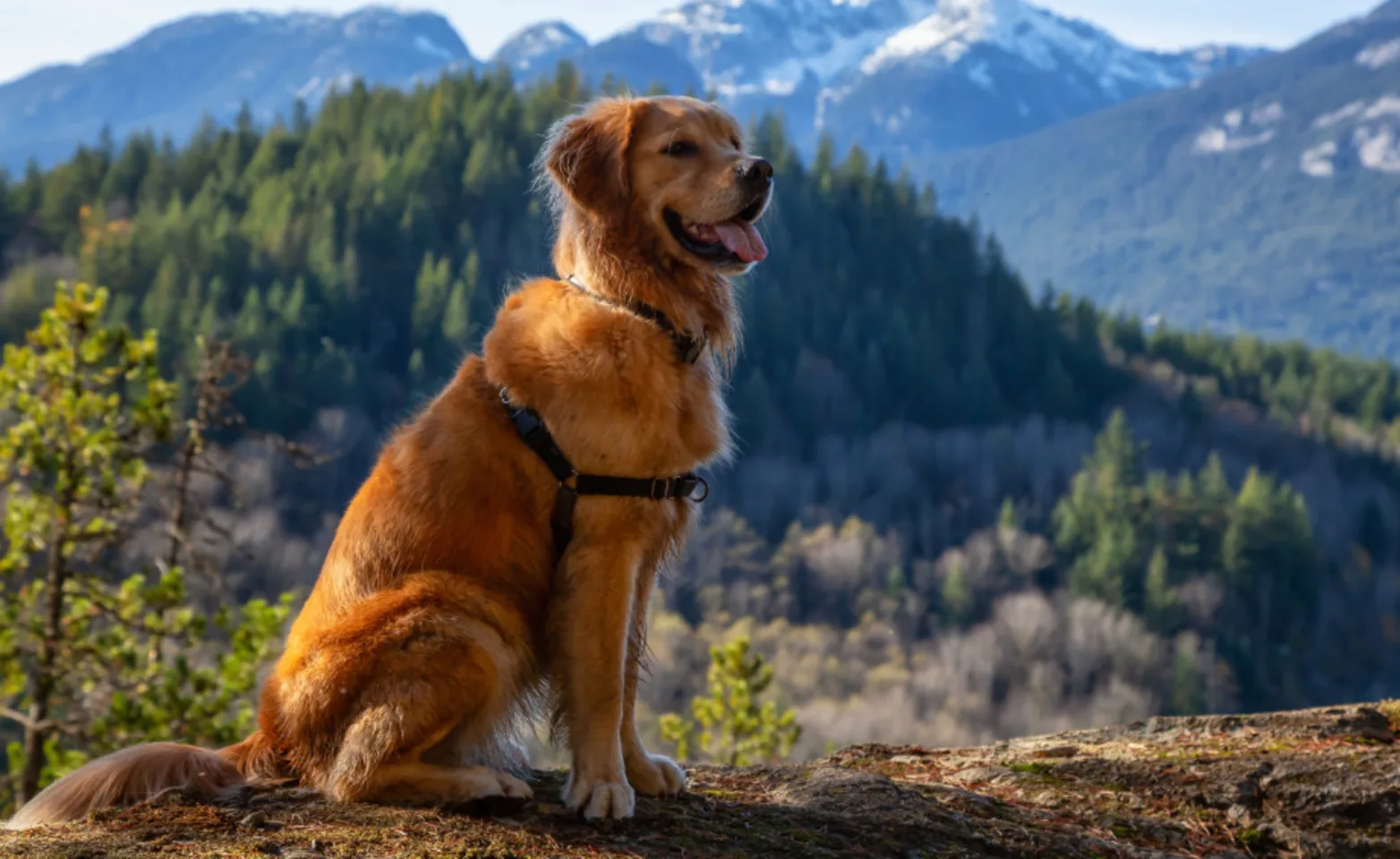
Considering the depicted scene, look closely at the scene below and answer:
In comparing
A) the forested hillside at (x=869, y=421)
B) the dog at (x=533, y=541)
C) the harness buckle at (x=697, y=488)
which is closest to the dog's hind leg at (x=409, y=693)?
the dog at (x=533, y=541)

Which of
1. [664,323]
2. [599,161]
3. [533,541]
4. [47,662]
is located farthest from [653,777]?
[47,662]

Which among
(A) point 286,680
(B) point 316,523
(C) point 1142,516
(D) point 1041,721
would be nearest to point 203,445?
(A) point 286,680

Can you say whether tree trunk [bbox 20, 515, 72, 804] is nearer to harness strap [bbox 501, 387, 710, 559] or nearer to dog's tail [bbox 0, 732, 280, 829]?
dog's tail [bbox 0, 732, 280, 829]

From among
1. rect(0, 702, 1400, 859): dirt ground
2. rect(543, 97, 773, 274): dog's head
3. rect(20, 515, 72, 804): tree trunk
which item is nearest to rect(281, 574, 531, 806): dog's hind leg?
rect(0, 702, 1400, 859): dirt ground

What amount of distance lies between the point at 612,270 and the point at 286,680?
6.83 feet

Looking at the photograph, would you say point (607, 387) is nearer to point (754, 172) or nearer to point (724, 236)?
point (724, 236)

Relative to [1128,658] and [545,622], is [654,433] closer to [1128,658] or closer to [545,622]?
[545,622]

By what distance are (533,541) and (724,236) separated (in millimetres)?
1485

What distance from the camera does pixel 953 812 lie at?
5566 millimetres

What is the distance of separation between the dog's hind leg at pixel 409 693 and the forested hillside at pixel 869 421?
90997 mm

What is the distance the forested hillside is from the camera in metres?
112

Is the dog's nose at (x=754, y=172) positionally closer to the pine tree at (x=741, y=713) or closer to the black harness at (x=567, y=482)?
the black harness at (x=567, y=482)

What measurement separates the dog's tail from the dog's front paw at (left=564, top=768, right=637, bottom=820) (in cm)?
130

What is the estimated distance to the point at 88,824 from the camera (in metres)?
4.77
